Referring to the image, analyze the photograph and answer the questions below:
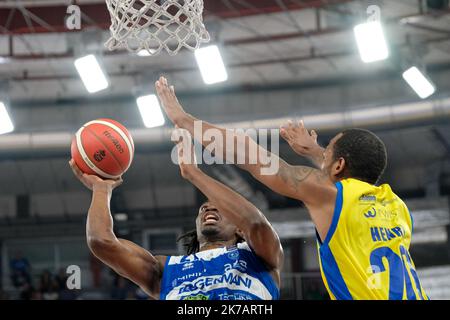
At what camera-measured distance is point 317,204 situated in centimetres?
313

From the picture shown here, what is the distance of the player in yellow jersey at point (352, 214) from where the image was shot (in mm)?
3039

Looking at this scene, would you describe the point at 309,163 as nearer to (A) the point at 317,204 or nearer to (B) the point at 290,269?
(B) the point at 290,269

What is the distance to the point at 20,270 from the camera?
13289mm

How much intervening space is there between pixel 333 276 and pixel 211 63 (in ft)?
23.1

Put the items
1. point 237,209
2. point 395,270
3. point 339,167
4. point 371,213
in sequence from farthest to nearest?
point 237,209
point 339,167
point 371,213
point 395,270

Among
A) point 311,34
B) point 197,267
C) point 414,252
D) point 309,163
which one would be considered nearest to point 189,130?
point 197,267

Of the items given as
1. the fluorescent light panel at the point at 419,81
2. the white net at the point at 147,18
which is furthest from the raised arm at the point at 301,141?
the fluorescent light panel at the point at 419,81

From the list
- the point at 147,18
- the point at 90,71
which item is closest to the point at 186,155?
the point at 147,18

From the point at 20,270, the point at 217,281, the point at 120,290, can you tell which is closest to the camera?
the point at 217,281

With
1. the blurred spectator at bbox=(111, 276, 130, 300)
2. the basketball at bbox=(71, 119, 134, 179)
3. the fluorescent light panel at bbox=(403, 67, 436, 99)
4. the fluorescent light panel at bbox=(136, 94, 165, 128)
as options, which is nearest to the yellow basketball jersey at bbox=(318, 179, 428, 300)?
the basketball at bbox=(71, 119, 134, 179)

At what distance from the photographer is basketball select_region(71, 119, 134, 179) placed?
4148mm

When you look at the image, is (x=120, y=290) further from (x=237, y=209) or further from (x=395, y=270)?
(x=395, y=270)

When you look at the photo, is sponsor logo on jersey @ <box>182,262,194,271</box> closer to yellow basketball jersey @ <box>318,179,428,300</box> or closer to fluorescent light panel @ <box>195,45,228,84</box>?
yellow basketball jersey @ <box>318,179,428,300</box>

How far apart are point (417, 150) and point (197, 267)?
9.78m
